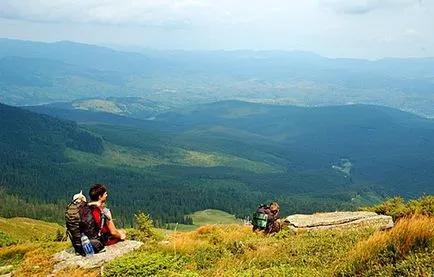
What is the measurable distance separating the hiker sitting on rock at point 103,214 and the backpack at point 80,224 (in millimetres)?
240

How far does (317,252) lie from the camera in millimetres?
12547

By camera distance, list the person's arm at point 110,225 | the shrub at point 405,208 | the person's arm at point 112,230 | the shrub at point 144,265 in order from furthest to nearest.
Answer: the shrub at point 405,208 < the person's arm at point 112,230 < the person's arm at point 110,225 < the shrub at point 144,265

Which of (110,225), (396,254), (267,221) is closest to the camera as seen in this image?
(396,254)

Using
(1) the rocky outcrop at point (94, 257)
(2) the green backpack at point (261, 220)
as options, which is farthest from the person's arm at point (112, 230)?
(2) the green backpack at point (261, 220)

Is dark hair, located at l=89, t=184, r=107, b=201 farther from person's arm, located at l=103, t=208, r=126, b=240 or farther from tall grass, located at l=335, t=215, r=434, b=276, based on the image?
tall grass, located at l=335, t=215, r=434, b=276

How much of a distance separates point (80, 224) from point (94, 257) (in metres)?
1.19

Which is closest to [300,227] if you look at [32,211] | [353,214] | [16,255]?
[353,214]

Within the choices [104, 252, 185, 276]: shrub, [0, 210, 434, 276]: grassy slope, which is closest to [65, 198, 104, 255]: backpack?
[0, 210, 434, 276]: grassy slope

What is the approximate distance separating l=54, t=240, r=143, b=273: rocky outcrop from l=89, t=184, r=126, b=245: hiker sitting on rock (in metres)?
0.30

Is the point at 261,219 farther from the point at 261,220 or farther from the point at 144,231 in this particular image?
the point at 144,231

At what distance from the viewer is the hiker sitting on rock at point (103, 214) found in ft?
47.2

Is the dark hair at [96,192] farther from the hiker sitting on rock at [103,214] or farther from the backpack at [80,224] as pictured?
the backpack at [80,224]

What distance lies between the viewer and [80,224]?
14.3m

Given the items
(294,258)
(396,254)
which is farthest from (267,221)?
(396,254)
